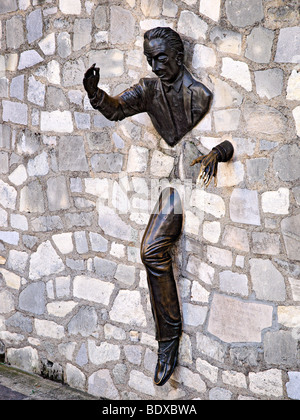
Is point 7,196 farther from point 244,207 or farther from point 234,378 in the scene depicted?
point 234,378

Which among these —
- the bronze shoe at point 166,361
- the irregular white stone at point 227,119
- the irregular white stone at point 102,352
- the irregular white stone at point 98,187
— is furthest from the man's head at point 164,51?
the irregular white stone at point 102,352

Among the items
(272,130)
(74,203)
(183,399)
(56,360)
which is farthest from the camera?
(56,360)

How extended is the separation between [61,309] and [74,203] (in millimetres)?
741

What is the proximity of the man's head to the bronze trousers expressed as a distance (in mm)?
694

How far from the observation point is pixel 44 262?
169 inches

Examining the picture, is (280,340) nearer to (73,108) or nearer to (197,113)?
(197,113)

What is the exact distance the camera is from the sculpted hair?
3.20 meters

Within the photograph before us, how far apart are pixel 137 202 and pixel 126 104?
24.4 inches

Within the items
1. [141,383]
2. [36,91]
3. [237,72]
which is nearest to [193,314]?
[141,383]

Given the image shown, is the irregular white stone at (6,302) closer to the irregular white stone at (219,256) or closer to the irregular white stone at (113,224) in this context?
the irregular white stone at (113,224)

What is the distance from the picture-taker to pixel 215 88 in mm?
3285

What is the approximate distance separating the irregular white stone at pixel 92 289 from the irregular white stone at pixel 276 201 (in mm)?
1233

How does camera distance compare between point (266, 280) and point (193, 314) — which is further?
point (193, 314)

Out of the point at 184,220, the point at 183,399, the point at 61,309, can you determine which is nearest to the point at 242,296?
the point at 184,220
